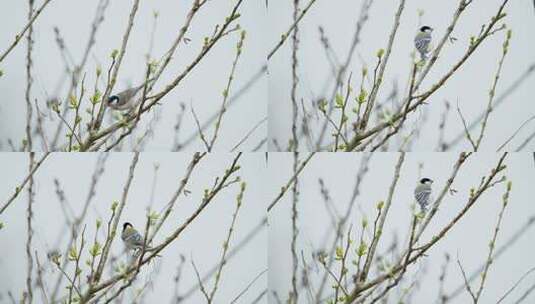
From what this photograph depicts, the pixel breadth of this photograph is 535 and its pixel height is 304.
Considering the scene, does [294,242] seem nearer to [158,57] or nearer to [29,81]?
[158,57]

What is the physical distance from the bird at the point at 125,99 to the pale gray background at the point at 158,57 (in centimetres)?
2

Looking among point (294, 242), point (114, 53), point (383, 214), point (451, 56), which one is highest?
point (114, 53)

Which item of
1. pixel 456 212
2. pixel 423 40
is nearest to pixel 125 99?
pixel 423 40

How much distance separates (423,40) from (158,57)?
0.83 metres

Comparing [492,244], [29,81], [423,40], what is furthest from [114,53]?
[492,244]

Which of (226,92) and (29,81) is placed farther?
(226,92)

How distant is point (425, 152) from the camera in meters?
2.23

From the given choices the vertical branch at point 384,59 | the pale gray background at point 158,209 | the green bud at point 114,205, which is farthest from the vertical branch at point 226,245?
the vertical branch at point 384,59

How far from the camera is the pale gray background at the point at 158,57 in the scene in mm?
2129

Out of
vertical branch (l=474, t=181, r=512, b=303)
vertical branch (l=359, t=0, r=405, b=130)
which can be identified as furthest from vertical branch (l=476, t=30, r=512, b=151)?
vertical branch (l=359, t=0, r=405, b=130)

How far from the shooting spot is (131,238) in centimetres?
216

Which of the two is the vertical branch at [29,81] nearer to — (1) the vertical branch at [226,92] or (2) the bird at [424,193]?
(1) the vertical branch at [226,92]

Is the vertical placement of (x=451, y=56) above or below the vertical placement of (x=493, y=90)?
above

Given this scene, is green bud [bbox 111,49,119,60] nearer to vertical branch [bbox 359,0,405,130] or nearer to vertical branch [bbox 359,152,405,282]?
vertical branch [bbox 359,0,405,130]
